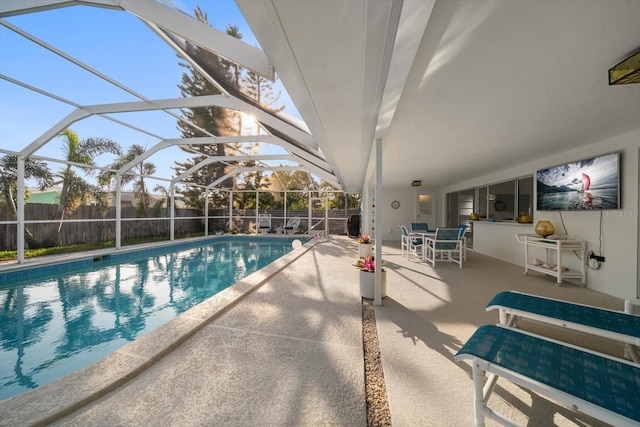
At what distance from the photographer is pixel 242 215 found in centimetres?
1343

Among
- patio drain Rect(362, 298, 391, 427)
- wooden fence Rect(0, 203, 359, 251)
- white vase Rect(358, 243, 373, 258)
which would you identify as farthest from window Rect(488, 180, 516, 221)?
wooden fence Rect(0, 203, 359, 251)

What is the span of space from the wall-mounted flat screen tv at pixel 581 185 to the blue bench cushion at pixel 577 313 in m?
2.58

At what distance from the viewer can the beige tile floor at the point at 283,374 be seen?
135 cm

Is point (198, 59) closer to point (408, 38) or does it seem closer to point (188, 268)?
point (408, 38)

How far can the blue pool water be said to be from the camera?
7.54 ft

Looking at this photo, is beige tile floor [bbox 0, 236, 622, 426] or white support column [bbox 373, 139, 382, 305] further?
white support column [bbox 373, 139, 382, 305]

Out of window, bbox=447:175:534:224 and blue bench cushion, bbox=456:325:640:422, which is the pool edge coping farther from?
window, bbox=447:175:534:224

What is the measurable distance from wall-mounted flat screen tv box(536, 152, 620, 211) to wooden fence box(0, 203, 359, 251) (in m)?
8.79

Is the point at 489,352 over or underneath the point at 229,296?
over

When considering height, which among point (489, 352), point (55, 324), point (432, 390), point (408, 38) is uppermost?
point (408, 38)

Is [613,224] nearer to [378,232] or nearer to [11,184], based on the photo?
[378,232]

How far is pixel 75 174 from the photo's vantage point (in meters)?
8.46

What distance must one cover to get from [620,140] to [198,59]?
6.00m

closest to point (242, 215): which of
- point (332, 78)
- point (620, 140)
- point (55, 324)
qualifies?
point (55, 324)
